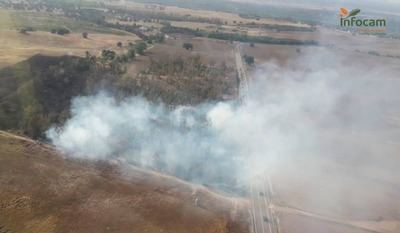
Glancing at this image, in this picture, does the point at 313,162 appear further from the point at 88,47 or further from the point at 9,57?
the point at 88,47

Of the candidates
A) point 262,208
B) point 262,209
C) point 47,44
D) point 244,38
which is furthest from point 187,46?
point 262,209

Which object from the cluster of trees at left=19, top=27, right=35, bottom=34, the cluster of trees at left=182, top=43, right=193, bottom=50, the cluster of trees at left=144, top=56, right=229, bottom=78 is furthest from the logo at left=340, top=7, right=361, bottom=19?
the cluster of trees at left=19, top=27, right=35, bottom=34

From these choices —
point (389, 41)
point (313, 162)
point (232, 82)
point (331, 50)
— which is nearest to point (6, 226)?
point (313, 162)

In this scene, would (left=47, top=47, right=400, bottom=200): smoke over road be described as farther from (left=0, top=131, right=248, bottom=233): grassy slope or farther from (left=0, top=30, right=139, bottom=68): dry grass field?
(left=0, top=30, right=139, bottom=68): dry grass field

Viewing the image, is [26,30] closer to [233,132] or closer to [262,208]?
[233,132]

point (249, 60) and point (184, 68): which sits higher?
point (249, 60)

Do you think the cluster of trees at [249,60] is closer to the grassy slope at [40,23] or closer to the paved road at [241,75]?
the paved road at [241,75]
